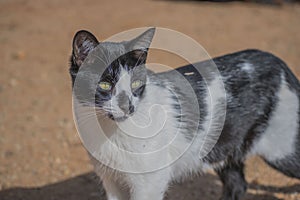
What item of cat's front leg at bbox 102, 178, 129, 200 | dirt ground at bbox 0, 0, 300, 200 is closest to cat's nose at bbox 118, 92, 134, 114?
cat's front leg at bbox 102, 178, 129, 200

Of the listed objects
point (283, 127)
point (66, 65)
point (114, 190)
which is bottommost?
point (66, 65)

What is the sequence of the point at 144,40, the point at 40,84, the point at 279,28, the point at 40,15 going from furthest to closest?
the point at 40,15 < the point at 279,28 < the point at 40,84 < the point at 144,40

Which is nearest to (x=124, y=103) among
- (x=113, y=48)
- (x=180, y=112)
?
(x=113, y=48)

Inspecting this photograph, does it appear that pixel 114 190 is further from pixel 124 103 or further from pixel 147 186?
pixel 124 103

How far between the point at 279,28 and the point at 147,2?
2921 millimetres

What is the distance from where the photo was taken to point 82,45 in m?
3.31

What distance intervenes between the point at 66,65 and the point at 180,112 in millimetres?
4545

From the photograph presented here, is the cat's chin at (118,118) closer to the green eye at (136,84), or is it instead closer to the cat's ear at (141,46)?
the green eye at (136,84)

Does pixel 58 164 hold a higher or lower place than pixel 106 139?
lower

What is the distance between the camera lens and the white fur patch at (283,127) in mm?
3793

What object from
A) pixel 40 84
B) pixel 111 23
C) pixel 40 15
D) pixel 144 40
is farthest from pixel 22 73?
pixel 144 40

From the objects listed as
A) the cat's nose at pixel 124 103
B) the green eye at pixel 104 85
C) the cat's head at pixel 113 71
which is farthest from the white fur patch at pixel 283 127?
the green eye at pixel 104 85

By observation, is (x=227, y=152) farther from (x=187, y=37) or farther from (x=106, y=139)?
(x=187, y=37)

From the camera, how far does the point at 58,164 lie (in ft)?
17.0
